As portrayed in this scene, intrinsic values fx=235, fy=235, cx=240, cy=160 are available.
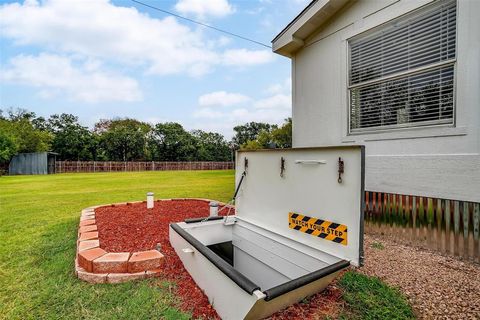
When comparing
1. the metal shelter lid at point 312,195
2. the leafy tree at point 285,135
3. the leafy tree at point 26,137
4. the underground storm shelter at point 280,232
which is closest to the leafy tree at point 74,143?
the leafy tree at point 26,137

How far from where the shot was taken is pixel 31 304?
6.28ft

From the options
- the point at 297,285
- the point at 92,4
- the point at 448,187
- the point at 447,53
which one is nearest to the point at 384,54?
the point at 447,53

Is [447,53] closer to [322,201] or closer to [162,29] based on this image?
[322,201]

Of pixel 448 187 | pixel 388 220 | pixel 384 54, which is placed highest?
pixel 384 54

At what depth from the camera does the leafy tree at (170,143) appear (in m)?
37.1

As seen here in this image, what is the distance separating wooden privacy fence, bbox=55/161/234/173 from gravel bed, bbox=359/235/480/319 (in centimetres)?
3062

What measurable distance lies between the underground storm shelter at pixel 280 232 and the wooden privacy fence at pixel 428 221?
2.16m

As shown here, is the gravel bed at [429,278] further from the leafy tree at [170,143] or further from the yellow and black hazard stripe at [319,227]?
the leafy tree at [170,143]

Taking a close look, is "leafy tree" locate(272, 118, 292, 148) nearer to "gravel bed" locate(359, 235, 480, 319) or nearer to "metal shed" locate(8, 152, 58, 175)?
"gravel bed" locate(359, 235, 480, 319)

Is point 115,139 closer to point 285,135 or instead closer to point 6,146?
point 6,146

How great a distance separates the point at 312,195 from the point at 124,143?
3615 cm

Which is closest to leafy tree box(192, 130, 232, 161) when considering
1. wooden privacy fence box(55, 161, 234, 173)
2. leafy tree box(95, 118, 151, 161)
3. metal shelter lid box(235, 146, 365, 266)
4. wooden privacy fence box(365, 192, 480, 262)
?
wooden privacy fence box(55, 161, 234, 173)

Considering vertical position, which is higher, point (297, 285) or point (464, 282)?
point (297, 285)

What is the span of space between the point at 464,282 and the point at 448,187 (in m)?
1.12
